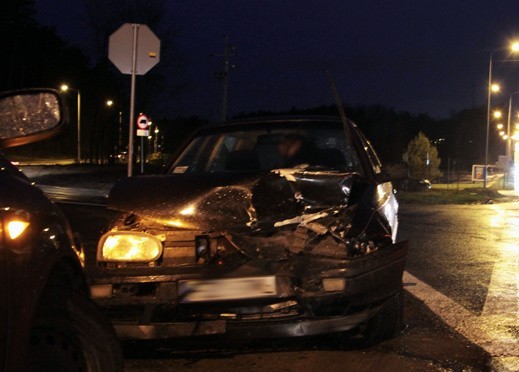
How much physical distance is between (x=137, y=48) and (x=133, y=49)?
12cm

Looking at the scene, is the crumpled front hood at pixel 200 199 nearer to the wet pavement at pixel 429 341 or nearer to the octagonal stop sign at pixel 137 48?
the wet pavement at pixel 429 341

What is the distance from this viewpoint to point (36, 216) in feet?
9.11

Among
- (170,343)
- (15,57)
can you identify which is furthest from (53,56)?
(170,343)

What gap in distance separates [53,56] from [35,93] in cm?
6193

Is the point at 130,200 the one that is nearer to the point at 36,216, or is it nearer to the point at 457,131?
the point at 36,216

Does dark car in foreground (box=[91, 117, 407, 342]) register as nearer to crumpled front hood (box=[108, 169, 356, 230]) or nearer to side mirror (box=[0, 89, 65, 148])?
crumpled front hood (box=[108, 169, 356, 230])

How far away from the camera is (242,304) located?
14.7ft

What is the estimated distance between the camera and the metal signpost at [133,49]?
32.3 feet

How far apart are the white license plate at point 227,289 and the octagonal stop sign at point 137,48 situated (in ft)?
19.8

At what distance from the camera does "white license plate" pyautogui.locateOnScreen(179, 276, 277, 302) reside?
14.5 feet

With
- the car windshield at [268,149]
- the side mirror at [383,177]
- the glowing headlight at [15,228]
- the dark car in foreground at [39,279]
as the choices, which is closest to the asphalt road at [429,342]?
the car windshield at [268,149]

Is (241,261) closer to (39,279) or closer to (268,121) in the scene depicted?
(39,279)

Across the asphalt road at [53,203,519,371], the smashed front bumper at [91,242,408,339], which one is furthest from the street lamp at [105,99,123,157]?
the smashed front bumper at [91,242,408,339]

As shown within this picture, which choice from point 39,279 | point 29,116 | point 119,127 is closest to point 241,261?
point 29,116
